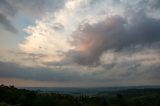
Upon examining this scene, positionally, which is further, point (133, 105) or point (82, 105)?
point (133, 105)

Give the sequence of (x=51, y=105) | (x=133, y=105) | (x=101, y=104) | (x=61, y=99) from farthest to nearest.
→ (x=133, y=105) → (x=101, y=104) → (x=61, y=99) → (x=51, y=105)

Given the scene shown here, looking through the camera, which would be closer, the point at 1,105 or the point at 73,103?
the point at 1,105

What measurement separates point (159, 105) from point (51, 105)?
10108 cm

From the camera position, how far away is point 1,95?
4776 inches

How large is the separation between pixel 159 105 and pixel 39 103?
10996 centimetres

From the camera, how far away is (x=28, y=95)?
126000 mm

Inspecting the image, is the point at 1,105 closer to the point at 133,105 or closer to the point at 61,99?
the point at 61,99

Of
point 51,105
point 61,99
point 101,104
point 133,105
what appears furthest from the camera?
point 133,105

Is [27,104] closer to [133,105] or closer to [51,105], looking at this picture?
[51,105]

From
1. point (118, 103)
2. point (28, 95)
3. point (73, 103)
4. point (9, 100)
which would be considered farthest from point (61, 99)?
point (118, 103)

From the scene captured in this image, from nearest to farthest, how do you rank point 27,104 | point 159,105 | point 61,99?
point 27,104 → point 61,99 → point 159,105

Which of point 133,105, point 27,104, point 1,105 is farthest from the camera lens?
point 133,105

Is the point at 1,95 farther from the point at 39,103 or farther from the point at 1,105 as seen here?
the point at 1,105

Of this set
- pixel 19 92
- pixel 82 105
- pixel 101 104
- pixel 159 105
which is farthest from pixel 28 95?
pixel 159 105
